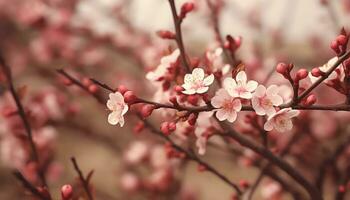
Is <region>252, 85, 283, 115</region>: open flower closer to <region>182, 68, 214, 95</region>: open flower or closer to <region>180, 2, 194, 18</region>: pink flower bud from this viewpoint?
<region>182, 68, 214, 95</region>: open flower

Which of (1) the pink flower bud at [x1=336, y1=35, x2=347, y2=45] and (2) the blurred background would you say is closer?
(1) the pink flower bud at [x1=336, y1=35, x2=347, y2=45]

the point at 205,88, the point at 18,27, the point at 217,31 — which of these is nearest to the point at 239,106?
the point at 205,88

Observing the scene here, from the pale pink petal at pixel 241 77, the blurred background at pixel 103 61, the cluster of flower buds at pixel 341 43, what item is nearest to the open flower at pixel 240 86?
the pale pink petal at pixel 241 77

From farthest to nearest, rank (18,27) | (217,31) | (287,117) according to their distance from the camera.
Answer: (18,27)
(217,31)
(287,117)

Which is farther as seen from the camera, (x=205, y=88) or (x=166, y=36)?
(x=166, y=36)

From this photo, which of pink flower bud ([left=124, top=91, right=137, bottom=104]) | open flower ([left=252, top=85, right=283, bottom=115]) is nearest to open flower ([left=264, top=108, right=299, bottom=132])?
open flower ([left=252, top=85, right=283, bottom=115])

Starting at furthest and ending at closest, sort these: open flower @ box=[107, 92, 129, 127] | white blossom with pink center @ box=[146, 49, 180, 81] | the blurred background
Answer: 1. the blurred background
2. white blossom with pink center @ box=[146, 49, 180, 81]
3. open flower @ box=[107, 92, 129, 127]

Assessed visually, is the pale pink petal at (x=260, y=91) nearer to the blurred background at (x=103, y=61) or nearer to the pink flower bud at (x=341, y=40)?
the pink flower bud at (x=341, y=40)

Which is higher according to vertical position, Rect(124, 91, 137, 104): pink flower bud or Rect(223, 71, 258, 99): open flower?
Rect(223, 71, 258, 99): open flower

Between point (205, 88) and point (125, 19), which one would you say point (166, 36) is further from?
point (125, 19)
